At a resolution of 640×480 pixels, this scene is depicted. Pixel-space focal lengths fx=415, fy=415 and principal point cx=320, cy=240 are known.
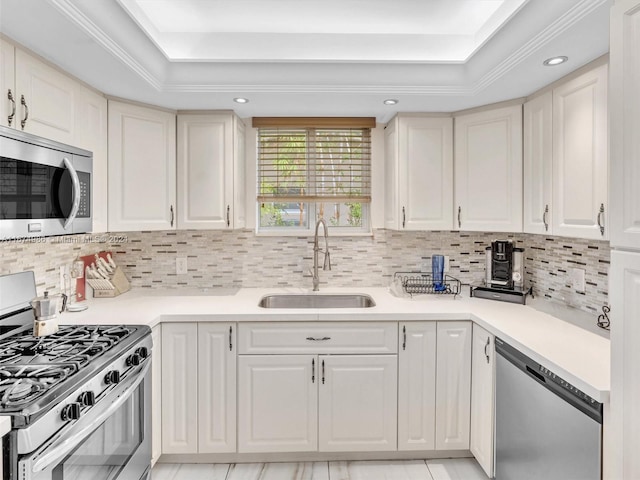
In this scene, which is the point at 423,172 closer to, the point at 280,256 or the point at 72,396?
the point at 280,256

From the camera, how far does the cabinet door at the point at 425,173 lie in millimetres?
2652

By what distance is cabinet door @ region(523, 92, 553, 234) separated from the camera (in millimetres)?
2123

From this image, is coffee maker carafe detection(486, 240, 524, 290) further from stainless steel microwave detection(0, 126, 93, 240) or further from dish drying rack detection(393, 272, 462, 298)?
stainless steel microwave detection(0, 126, 93, 240)

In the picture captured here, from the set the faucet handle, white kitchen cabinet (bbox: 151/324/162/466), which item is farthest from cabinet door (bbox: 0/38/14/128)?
the faucet handle

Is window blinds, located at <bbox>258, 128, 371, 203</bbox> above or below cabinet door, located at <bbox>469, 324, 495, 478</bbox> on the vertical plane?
above

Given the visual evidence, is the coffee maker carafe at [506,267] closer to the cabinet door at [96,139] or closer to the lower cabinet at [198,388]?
the lower cabinet at [198,388]

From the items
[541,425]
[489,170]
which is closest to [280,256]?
[489,170]

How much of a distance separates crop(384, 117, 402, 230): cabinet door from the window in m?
0.14

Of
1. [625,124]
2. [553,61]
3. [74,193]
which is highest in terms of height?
[553,61]

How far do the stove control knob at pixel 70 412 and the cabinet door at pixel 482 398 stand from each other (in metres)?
1.78

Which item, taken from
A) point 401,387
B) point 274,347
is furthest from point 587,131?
point 274,347

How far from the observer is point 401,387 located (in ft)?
7.51

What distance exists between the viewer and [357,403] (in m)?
2.29

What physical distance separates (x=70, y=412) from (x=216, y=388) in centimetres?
101
